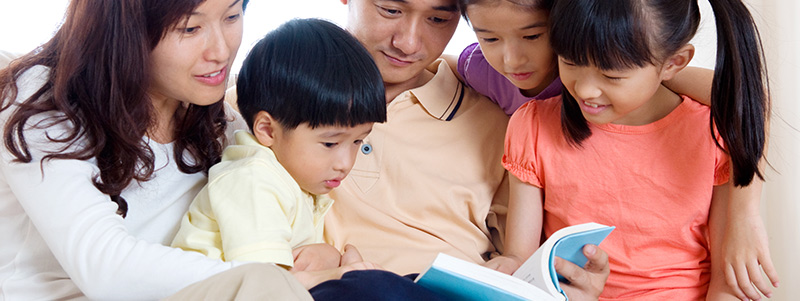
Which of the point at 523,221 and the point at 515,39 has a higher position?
the point at 515,39

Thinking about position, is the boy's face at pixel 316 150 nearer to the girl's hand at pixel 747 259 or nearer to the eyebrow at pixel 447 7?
the eyebrow at pixel 447 7

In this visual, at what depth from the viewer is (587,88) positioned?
4.63ft

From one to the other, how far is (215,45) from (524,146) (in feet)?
2.29

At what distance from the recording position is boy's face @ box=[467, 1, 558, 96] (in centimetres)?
148

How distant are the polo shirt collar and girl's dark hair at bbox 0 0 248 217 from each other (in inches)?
25.2

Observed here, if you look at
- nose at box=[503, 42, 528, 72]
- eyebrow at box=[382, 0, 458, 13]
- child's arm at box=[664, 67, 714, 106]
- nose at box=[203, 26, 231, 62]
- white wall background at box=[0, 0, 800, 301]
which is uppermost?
nose at box=[203, 26, 231, 62]

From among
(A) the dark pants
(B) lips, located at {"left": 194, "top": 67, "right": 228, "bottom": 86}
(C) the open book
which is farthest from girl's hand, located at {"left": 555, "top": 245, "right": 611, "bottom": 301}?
(B) lips, located at {"left": 194, "top": 67, "right": 228, "bottom": 86}

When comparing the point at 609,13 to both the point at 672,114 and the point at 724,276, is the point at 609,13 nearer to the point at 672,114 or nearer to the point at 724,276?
the point at 672,114

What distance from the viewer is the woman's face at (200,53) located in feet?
4.31

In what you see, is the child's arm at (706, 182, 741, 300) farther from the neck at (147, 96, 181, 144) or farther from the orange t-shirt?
the neck at (147, 96, 181, 144)

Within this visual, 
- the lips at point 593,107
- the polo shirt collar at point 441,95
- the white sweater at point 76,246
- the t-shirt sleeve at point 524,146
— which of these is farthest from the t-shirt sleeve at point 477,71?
the white sweater at point 76,246

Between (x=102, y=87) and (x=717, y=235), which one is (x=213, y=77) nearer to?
(x=102, y=87)

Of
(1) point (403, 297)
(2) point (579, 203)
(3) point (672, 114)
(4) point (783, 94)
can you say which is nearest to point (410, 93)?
(2) point (579, 203)

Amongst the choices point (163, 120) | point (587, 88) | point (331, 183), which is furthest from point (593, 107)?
point (163, 120)
